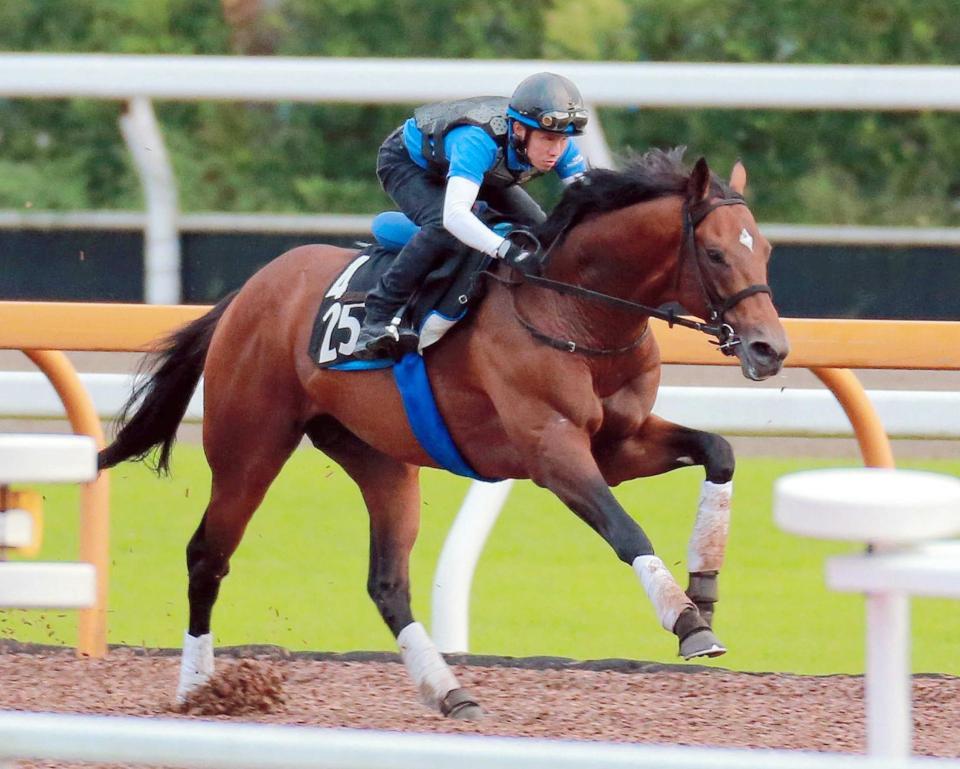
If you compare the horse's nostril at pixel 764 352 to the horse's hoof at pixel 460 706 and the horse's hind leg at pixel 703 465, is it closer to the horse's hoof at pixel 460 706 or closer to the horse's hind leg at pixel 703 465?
the horse's hind leg at pixel 703 465

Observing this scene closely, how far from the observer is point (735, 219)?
3.61m

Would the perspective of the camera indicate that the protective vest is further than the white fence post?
Yes

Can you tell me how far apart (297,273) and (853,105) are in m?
1.51

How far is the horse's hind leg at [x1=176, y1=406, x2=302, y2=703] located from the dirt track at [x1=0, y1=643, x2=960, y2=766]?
0.77 ft

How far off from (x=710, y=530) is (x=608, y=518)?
0.30 metres

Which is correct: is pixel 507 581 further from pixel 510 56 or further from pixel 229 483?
pixel 510 56

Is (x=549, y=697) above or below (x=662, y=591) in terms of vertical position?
below

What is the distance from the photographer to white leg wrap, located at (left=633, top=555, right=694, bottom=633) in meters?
3.37

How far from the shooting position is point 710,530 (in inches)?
147

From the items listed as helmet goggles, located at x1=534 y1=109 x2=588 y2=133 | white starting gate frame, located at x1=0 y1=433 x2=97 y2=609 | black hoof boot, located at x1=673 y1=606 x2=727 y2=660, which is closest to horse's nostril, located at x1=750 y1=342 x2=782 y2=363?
black hoof boot, located at x1=673 y1=606 x2=727 y2=660

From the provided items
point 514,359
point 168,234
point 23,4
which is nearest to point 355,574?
point 168,234

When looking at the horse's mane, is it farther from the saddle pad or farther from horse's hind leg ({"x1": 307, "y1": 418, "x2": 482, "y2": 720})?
horse's hind leg ({"x1": 307, "y1": 418, "x2": 482, "y2": 720})

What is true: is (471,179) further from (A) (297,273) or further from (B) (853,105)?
(B) (853,105)

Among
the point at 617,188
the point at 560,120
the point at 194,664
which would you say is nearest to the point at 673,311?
the point at 617,188
